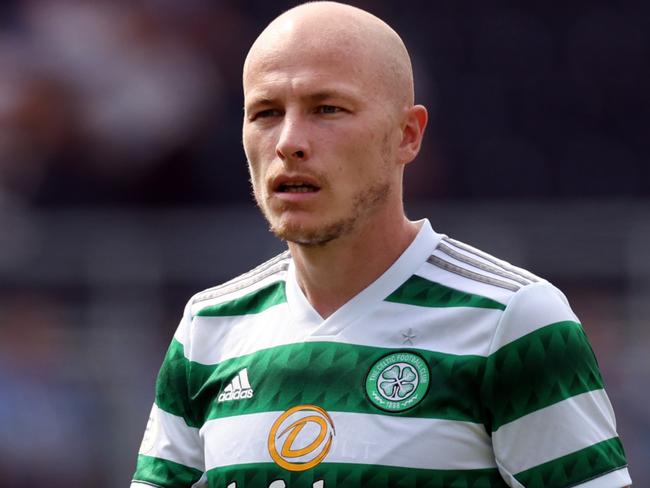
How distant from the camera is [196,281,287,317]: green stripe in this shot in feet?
10.4

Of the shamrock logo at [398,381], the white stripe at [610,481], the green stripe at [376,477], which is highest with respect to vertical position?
the shamrock logo at [398,381]

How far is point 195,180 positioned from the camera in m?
8.55

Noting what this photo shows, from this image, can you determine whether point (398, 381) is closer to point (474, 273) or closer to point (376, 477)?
point (376, 477)

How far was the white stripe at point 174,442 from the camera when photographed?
310 centimetres

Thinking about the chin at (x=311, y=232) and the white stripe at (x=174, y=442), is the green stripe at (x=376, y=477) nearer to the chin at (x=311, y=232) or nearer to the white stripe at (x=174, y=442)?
the white stripe at (x=174, y=442)

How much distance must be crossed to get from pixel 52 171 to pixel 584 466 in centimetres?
615

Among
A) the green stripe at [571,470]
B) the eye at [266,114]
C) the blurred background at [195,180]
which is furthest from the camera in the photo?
the blurred background at [195,180]

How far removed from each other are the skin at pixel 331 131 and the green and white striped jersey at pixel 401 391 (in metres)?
0.15

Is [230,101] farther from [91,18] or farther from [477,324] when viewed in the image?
[477,324]

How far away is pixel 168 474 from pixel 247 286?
0.49 m

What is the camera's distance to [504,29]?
30.3 feet

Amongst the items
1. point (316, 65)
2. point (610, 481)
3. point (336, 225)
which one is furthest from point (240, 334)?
point (610, 481)

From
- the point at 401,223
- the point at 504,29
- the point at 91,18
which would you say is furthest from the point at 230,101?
the point at 401,223

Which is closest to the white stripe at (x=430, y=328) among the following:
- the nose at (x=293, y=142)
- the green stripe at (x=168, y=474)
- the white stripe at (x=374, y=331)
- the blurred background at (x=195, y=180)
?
the white stripe at (x=374, y=331)
